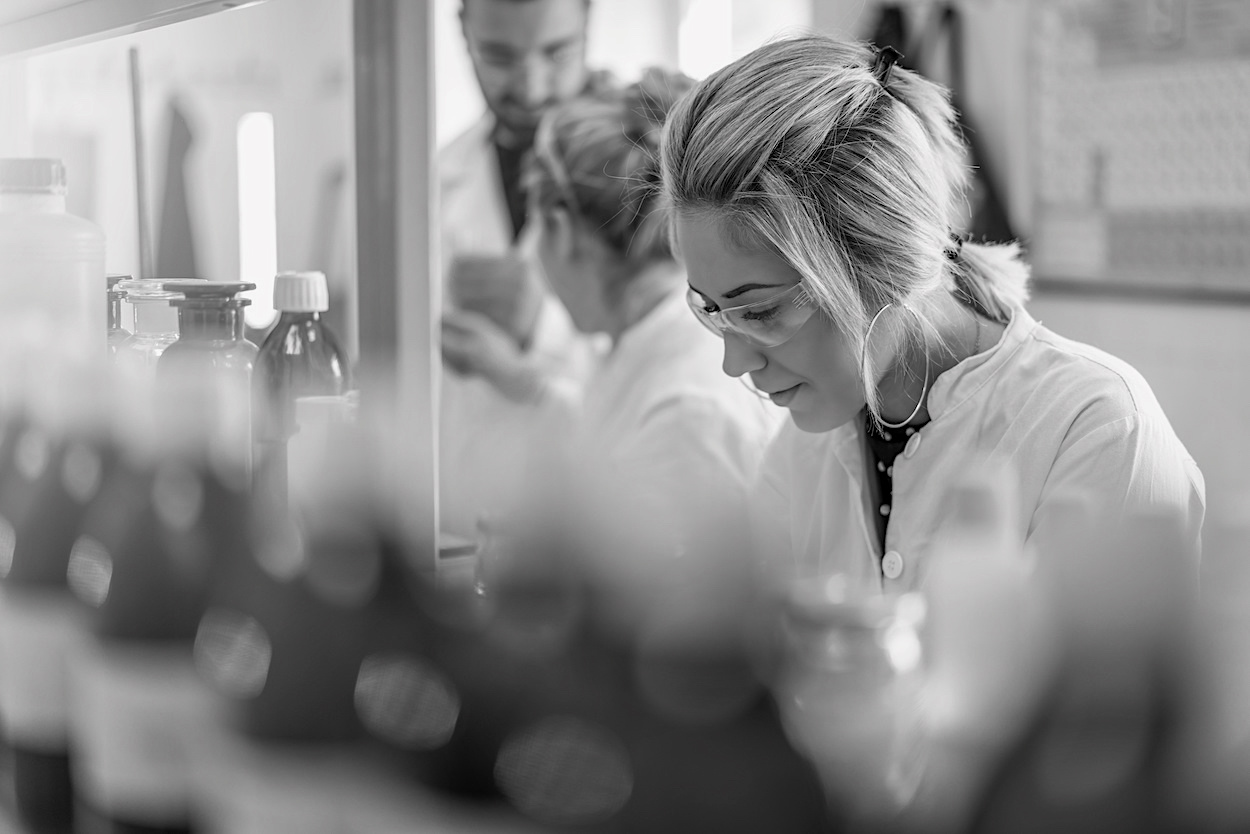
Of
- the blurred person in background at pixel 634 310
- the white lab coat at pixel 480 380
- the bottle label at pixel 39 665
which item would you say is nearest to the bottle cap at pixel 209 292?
the bottle label at pixel 39 665

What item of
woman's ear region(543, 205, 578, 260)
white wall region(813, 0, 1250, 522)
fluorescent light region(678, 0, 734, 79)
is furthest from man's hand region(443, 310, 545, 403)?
white wall region(813, 0, 1250, 522)

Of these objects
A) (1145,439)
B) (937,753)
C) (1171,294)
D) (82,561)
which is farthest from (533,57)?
(937,753)

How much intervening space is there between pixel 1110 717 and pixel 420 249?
798mm

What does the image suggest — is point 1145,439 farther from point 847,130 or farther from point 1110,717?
point 1110,717

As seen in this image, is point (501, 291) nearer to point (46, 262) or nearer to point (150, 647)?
point (46, 262)

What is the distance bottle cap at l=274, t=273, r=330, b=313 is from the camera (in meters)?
1.00

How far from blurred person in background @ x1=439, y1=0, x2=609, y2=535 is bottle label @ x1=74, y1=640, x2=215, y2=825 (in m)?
2.46

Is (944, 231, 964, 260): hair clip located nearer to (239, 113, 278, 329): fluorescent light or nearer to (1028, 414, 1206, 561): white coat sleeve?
(1028, 414, 1206, 561): white coat sleeve

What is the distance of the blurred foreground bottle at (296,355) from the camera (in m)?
0.98

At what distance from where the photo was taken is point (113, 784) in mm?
578

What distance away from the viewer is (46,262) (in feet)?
3.29

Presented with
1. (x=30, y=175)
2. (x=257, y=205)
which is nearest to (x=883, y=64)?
(x=257, y=205)

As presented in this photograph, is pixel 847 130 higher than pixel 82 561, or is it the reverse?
pixel 847 130

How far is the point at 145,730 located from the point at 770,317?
95 cm
